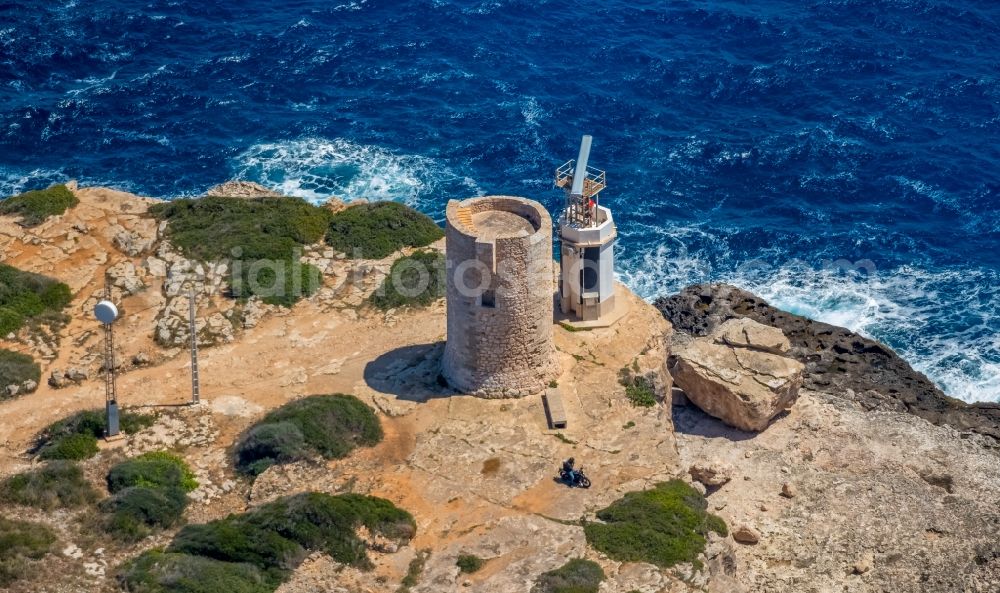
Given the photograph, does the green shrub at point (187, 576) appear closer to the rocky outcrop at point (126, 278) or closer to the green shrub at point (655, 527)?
the green shrub at point (655, 527)

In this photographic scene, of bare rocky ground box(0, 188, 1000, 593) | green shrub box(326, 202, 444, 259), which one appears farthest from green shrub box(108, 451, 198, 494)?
green shrub box(326, 202, 444, 259)

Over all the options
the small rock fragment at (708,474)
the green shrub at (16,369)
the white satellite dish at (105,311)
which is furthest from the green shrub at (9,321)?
the small rock fragment at (708,474)

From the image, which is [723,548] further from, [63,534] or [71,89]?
[71,89]

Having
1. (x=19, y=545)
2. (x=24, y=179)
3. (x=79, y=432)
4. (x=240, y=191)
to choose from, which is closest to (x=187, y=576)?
(x=19, y=545)

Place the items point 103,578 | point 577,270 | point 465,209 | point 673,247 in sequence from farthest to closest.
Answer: point 673,247, point 577,270, point 465,209, point 103,578

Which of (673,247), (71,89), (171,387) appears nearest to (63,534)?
(171,387)

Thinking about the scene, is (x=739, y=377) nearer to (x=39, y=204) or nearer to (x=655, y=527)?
(x=655, y=527)

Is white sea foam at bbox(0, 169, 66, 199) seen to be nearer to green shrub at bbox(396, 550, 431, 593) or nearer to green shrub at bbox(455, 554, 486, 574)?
green shrub at bbox(396, 550, 431, 593)

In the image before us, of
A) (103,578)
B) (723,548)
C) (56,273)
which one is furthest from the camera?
(56,273)
